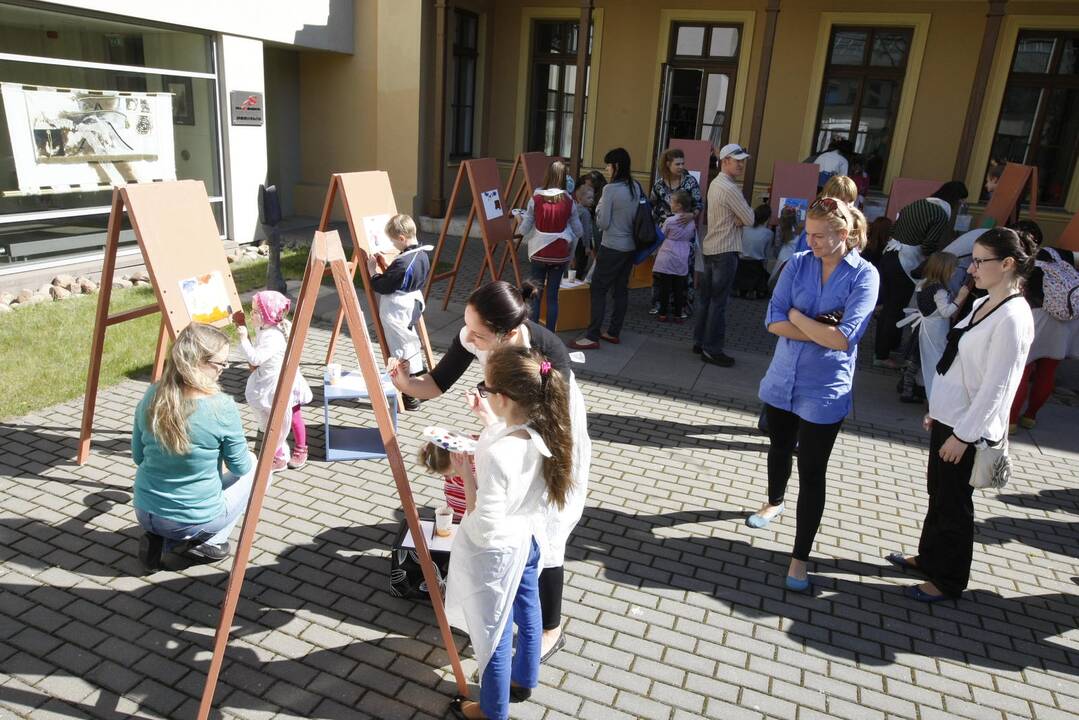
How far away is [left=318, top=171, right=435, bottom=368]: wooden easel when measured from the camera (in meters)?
5.71

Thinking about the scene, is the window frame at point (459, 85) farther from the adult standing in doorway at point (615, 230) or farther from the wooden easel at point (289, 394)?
the wooden easel at point (289, 394)

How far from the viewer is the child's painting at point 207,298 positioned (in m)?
4.52

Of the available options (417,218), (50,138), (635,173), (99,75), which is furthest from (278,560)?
(635,173)

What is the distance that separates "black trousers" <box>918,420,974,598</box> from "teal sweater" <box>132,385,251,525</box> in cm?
354

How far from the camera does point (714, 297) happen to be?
733cm

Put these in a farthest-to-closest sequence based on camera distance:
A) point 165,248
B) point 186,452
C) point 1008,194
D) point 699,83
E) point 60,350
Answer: point 699,83, point 1008,194, point 60,350, point 165,248, point 186,452

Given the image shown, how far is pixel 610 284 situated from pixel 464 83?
27.9 feet

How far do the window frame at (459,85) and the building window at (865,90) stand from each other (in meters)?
6.46

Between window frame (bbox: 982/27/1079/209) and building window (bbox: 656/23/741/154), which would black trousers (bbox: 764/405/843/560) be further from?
window frame (bbox: 982/27/1079/209)

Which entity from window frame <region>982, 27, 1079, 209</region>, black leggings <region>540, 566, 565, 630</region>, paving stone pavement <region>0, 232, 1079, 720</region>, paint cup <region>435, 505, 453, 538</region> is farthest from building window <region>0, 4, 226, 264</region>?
window frame <region>982, 27, 1079, 209</region>

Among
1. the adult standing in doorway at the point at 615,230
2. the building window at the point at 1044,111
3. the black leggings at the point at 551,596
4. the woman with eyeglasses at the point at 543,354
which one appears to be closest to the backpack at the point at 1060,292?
the adult standing in doorway at the point at 615,230

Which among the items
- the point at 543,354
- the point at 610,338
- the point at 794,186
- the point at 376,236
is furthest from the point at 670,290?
the point at 543,354

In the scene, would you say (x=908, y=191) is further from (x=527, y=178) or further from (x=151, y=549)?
(x=151, y=549)

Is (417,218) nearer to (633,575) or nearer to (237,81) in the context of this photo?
(237,81)
